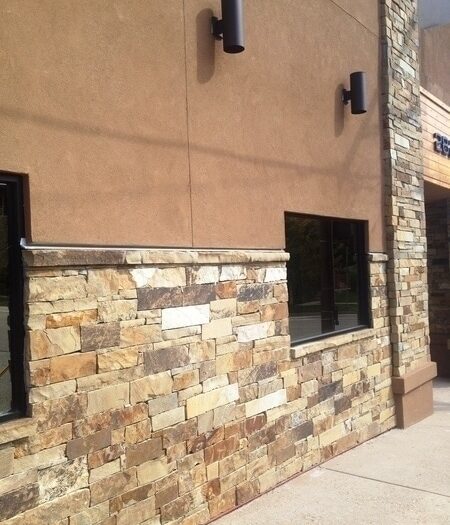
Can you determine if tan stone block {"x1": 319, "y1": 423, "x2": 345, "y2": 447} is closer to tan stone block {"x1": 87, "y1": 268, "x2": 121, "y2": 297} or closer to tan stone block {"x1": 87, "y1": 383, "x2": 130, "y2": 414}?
tan stone block {"x1": 87, "y1": 383, "x2": 130, "y2": 414}

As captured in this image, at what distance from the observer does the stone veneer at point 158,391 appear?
10.1 ft

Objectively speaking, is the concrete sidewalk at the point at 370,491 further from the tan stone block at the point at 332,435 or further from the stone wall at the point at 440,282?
the stone wall at the point at 440,282

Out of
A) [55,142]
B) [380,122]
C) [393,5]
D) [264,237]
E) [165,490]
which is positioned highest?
[393,5]

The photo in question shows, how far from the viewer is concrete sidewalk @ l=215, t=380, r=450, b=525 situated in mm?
4242

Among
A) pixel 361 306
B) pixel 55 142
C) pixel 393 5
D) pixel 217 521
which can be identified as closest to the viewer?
pixel 55 142

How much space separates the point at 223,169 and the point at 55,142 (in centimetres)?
150

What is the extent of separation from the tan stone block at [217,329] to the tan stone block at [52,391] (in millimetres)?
1144

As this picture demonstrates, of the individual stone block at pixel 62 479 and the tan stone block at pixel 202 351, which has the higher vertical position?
the tan stone block at pixel 202 351

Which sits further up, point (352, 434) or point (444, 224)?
point (444, 224)

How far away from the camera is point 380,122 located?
6594 mm

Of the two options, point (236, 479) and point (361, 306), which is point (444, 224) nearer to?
point (361, 306)

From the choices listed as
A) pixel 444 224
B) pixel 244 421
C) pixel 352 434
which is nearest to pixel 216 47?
pixel 244 421

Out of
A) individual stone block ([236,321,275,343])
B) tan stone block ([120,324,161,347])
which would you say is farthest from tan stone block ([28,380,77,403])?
individual stone block ([236,321,275,343])

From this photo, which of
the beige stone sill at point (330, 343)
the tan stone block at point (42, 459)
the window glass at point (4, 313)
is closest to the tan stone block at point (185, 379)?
the tan stone block at point (42, 459)
